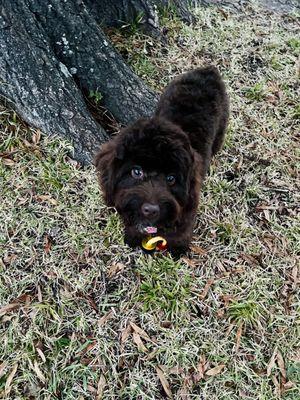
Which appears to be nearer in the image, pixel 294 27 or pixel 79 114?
pixel 79 114

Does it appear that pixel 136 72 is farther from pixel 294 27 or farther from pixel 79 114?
pixel 294 27

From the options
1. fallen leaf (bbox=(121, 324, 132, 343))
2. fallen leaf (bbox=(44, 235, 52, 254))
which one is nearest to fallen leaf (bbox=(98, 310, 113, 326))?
fallen leaf (bbox=(121, 324, 132, 343))

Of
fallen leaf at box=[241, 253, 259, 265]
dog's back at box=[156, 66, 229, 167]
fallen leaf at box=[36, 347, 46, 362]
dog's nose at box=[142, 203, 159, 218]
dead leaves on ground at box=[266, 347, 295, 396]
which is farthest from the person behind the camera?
fallen leaf at box=[241, 253, 259, 265]

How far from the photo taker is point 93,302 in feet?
11.6

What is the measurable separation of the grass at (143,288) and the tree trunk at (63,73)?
19 centimetres

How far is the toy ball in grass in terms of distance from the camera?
341cm

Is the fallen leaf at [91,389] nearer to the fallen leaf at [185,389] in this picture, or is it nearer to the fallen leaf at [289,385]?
the fallen leaf at [185,389]

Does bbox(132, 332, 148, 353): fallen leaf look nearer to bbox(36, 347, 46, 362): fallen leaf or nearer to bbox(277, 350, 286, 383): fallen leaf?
bbox(36, 347, 46, 362): fallen leaf

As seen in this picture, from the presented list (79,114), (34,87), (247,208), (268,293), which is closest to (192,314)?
(268,293)

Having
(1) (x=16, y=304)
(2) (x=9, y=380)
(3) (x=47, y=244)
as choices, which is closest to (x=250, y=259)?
(3) (x=47, y=244)

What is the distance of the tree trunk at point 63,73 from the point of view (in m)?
3.96

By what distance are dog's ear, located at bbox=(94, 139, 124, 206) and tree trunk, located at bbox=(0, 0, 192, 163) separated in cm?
89

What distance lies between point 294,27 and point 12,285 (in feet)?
15.7

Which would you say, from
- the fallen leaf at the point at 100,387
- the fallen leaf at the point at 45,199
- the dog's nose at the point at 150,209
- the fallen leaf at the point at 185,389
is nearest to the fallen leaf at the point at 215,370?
the fallen leaf at the point at 185,389
